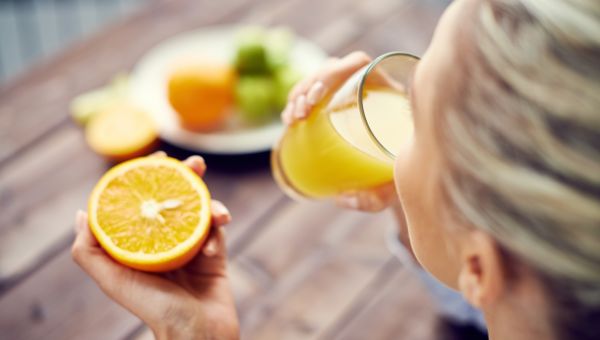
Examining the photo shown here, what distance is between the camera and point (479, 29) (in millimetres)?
569

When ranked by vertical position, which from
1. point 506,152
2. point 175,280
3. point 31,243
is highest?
point 506,152

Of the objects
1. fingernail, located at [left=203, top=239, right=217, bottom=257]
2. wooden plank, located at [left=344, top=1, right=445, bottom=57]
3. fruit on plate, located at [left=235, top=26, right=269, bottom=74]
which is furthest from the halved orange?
wooden plank, located at [left=344, top=1, right=445, bottom=57]

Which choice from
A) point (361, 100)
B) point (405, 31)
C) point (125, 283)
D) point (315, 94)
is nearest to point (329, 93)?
point (315, 94)

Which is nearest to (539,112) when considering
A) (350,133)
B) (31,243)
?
(350,133)

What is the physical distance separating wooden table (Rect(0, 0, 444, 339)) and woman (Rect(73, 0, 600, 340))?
351 millimetres

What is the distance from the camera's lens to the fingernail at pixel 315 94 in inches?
34.2

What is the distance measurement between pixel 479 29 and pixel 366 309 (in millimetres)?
584

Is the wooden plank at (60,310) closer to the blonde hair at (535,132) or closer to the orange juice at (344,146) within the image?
the orange juice at (344,146)

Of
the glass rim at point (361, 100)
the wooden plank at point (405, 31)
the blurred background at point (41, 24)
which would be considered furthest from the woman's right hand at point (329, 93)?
the blurred background at point (41, 24)

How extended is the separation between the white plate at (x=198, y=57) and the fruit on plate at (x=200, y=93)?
2 cm

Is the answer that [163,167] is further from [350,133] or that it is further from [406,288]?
[406,288]

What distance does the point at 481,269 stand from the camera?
619 mm

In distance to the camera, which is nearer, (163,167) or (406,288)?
(163,167)

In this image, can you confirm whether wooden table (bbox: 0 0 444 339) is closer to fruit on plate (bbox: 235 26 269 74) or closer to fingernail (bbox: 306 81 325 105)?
fruit on plate (bbox: 235 26 269 74)
